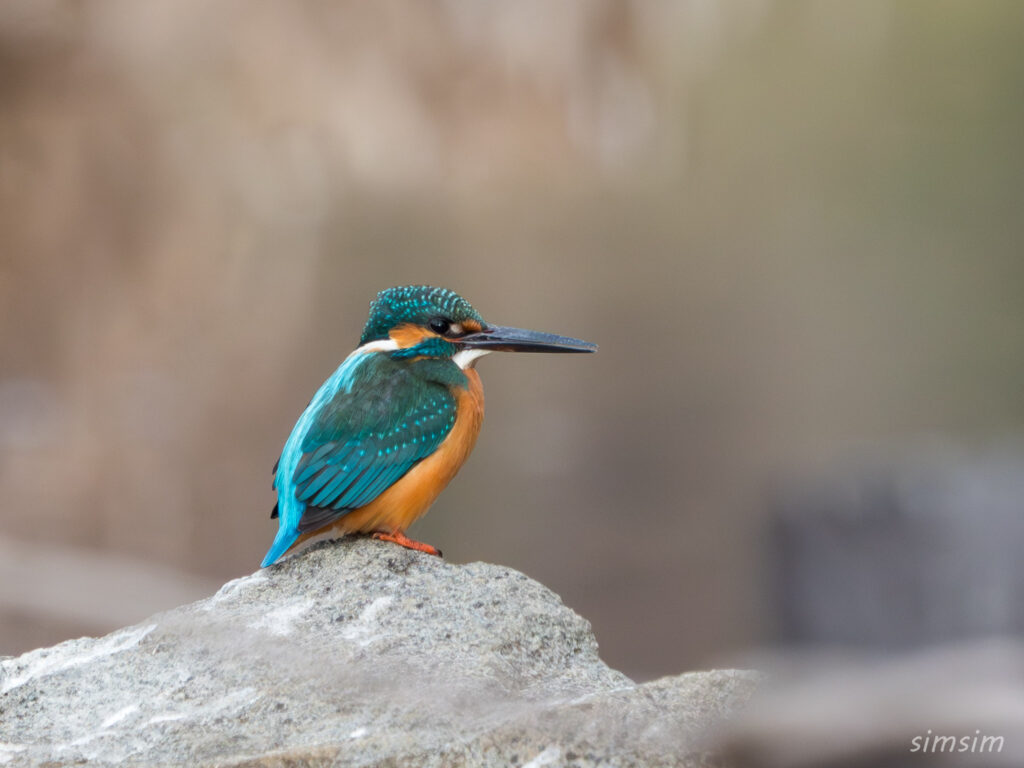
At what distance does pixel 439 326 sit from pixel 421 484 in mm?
A: 322

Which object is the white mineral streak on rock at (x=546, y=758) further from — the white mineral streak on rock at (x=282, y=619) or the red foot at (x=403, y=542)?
the red foot at (x=403, y=542)

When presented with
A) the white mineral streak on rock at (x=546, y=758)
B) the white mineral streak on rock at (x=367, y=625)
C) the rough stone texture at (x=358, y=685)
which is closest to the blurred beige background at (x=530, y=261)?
the rough stone texture at (x=358, y=685)

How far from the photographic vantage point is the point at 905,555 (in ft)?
5.44

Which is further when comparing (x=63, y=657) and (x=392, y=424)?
(x=392, y=424)

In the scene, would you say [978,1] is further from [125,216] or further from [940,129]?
[125,216]

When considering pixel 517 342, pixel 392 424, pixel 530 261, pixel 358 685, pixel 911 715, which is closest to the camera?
pixel 911 715

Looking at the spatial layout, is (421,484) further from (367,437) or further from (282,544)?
(282,544)

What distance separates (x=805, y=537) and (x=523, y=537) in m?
3.16

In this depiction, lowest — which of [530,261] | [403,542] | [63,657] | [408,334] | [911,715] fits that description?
[63,657]

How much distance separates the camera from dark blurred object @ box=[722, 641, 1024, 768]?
675 mm

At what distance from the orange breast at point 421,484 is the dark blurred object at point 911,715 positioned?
4.70 feet

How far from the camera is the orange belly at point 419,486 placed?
2.19 metres

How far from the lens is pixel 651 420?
17.4 ft

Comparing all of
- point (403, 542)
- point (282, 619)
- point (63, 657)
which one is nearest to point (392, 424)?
point (403, 542)
